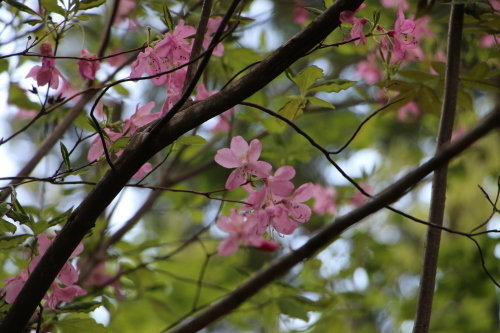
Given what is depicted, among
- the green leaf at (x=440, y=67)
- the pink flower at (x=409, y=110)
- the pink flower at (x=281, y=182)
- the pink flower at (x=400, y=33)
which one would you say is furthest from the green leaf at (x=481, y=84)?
the pink flower at (x=409, y=110)

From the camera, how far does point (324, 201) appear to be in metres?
1.92

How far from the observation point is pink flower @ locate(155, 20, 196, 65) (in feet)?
2.87

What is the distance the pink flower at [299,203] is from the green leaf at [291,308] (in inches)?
16.4

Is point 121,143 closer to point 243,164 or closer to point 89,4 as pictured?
point 243,164

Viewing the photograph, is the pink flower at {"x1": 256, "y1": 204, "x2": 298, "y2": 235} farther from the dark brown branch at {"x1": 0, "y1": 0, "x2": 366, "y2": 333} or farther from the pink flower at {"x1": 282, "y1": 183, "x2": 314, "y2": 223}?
the dark brown branch at {"x1": 0, "y1": 0, "x2": 366, "y2": 333}

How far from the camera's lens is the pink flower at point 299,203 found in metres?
0.90

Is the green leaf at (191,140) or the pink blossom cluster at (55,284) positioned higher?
the green leaf at (191,140)

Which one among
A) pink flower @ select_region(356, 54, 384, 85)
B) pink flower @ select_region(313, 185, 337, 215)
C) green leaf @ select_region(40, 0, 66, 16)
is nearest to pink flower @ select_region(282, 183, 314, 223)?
green leaf @ select_region(40, 0, 66, 16)

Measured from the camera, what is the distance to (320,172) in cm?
504

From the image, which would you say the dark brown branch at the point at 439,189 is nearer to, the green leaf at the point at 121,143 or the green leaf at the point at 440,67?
the green leaf at the point at 440,67

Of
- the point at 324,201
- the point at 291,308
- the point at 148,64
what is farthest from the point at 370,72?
the point at 148,64

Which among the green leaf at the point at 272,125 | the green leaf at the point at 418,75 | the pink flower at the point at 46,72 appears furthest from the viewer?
the green leaf at the point at 272,125

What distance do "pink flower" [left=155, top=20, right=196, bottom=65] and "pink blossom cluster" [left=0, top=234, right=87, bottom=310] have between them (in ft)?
1.08

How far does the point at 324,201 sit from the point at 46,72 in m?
1.15
